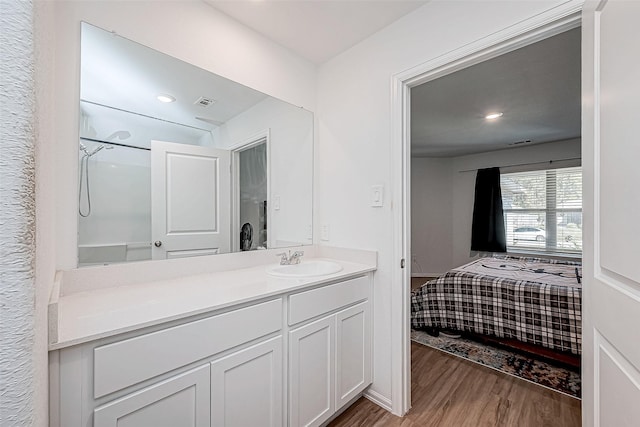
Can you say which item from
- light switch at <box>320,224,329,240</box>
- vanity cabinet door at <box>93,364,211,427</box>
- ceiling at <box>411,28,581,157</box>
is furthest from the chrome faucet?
ceiling at <box>411,28,581,157</box>

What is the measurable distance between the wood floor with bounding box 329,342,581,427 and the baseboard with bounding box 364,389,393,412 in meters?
0.02

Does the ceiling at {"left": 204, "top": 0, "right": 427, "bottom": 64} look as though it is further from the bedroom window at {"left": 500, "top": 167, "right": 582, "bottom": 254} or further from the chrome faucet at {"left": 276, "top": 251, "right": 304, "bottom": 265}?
the bedroom window at {"left": 500, "top": 167, "right": 582, "bottom": 254}

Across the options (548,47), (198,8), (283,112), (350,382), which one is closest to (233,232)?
(283,112)

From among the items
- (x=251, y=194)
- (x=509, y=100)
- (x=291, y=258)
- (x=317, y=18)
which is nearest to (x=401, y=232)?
(x=291, y=258)

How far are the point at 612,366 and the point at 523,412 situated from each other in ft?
3.99

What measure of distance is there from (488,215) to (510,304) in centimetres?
290

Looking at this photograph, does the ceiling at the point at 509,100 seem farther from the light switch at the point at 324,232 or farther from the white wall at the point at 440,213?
the light switch at the point at 324,232

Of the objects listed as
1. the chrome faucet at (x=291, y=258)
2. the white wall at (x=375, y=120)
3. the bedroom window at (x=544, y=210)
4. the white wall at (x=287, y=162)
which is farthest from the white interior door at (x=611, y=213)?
the bedroom window at (x=544, y=210)

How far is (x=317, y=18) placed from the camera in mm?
1663

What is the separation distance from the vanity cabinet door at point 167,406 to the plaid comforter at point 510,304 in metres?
2.35

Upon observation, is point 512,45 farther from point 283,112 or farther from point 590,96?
point 283,112

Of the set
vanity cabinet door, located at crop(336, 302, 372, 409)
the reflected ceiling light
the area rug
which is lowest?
the area rug

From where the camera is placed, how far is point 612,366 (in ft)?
2.66

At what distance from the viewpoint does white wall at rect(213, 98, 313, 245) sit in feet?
6.18
